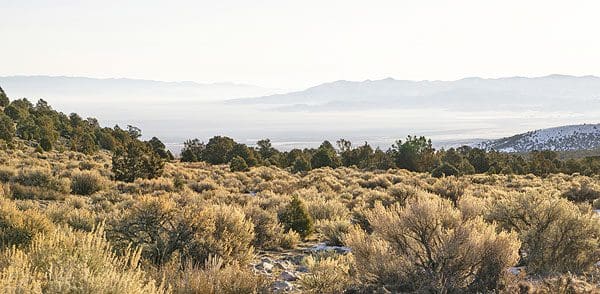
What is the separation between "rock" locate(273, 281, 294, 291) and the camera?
6391 mm

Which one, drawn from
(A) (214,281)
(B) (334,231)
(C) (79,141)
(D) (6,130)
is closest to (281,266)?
(B) (334,231)

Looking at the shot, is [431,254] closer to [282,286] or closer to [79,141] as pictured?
[282,286]

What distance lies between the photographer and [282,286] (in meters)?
6.53

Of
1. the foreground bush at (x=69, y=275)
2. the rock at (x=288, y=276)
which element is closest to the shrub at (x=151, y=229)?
the rock at (x=288, y=276)

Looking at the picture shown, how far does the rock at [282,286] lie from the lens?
252 inches

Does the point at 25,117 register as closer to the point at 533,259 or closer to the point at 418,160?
the point at 418,160

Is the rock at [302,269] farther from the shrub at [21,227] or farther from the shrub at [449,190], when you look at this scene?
the shrub at [449,190]

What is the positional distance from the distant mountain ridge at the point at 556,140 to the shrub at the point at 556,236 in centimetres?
12809

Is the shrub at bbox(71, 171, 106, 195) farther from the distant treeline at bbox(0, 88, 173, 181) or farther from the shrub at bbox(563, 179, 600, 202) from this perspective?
the shrub at bbox(563, 179, 600, 202)

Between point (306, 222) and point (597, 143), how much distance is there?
136264 millimetres

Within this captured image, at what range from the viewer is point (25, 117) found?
157ft

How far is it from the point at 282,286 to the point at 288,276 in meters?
0.65

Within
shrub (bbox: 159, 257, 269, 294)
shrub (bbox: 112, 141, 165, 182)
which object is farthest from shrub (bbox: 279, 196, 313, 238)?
shrub (bbox: 112, 141, 165, 182)

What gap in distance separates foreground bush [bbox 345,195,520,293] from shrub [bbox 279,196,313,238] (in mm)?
4517
